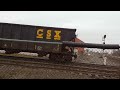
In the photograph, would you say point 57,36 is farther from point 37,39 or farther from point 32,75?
point 32,75

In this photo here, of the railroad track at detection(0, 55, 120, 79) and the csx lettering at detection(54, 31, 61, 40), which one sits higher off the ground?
the csx lettering at detection(54, 31, 61, 40)

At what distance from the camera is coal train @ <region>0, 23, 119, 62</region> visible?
16797 millimetres

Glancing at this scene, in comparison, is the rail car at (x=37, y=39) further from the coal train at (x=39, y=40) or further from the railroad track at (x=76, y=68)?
the railroad track at (x=76, y=68)

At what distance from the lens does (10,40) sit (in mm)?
17172

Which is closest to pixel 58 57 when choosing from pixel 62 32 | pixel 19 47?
pixel 62 32

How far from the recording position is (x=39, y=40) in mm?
17984

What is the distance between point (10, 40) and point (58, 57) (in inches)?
177

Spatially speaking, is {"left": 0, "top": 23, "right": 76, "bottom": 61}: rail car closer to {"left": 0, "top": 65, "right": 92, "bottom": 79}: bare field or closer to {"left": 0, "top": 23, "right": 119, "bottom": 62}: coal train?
{"left": 0, "top": 23, "right": 119, "bottom": 62}: coal train

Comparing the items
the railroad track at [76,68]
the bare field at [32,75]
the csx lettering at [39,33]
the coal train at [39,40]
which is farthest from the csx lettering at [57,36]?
the bare field at [32,75]

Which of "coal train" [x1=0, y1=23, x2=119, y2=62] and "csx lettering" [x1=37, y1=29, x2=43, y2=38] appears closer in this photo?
"coal train" [x1=0, y1=23, x2=119, y2=62]

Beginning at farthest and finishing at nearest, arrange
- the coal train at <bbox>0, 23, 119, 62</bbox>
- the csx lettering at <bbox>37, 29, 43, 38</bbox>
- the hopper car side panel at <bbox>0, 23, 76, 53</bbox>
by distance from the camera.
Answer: the csx lettering at <bbox>37, 29, 43, 38</bbox> → the hopper car side panel at <bbox>0, 23, 76, 53</bbox> → the coal train at <bbox>0, 23, 119, 62</bbox>

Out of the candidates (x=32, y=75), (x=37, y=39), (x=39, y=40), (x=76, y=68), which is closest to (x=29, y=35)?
(x=37, y=39)

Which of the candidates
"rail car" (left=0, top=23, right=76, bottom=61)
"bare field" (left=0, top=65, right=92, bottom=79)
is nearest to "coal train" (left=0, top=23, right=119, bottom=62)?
"rail car" (left=0, top=23, right=76, bottom=61)
